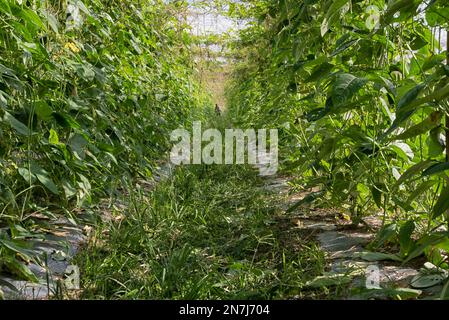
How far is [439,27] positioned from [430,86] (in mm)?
284

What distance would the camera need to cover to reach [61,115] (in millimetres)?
1647

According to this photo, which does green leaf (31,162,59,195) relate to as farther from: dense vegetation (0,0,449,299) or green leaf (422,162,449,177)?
green leaf (422,162,449,177)

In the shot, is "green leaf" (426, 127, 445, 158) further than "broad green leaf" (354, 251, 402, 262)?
No

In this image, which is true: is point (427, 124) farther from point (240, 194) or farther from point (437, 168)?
point (240, 194)

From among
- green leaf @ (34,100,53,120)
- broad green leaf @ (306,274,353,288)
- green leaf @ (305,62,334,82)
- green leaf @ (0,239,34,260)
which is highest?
green leaf @ (305,62,334,82)

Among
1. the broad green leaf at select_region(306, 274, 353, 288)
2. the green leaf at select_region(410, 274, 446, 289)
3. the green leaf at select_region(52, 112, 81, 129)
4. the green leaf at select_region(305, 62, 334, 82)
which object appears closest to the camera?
the green leaf at select_region(410, 274, 446, 289)

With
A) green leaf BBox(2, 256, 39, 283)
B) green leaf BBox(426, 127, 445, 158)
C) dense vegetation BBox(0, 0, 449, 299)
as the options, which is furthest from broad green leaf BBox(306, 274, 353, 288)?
green leaf BBox(2, 256, 39, 283)

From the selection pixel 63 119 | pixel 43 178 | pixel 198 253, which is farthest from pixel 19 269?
pixel 198 253

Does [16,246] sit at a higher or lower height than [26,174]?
lower

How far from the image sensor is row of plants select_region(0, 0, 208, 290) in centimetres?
159

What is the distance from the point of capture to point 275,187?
3.14 metres

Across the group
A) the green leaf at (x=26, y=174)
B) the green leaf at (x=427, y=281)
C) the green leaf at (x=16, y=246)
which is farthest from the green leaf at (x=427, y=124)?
the green leaf at (x=26, y=174)

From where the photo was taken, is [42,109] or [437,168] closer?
[437,168]

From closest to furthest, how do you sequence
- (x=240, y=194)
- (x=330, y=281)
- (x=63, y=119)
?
(x=330, y=281), (x=63, y=119), (x=240, y=194)
